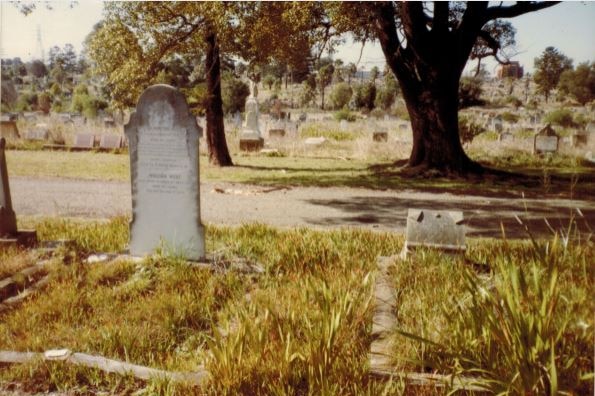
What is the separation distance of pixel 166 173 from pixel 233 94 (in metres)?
36.6

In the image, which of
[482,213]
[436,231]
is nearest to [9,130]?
[482,213]

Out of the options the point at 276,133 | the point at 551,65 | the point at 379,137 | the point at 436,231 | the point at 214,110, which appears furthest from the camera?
the point at 551,65

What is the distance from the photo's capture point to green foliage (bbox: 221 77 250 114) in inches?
1608

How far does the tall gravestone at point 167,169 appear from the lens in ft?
19.1

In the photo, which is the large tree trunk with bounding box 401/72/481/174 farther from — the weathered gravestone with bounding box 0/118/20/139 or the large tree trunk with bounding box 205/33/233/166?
the weathered gravestone with bounding box 0/118/20/139

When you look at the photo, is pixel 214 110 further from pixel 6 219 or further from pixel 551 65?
pixel 551 65

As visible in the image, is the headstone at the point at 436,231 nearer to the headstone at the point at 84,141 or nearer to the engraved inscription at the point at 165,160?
the engraved inscription at the point at 165,160

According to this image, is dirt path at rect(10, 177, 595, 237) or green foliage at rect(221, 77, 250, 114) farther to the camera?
green foliage at rect(221, 77, 250, 114)

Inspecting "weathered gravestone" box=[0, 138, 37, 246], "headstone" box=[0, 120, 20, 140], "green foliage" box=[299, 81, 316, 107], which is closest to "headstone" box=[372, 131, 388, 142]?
"headstone" box=[0, 120, 20, 140]

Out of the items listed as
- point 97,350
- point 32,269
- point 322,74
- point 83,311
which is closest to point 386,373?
point 97,350

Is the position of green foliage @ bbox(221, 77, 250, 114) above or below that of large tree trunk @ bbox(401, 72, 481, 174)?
above

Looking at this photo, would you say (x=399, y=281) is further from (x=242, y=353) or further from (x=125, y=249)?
(x=125, y=249)

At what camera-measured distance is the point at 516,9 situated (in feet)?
47.8

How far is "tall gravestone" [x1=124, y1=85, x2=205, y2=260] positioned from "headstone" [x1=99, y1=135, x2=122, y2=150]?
47.9 ft
